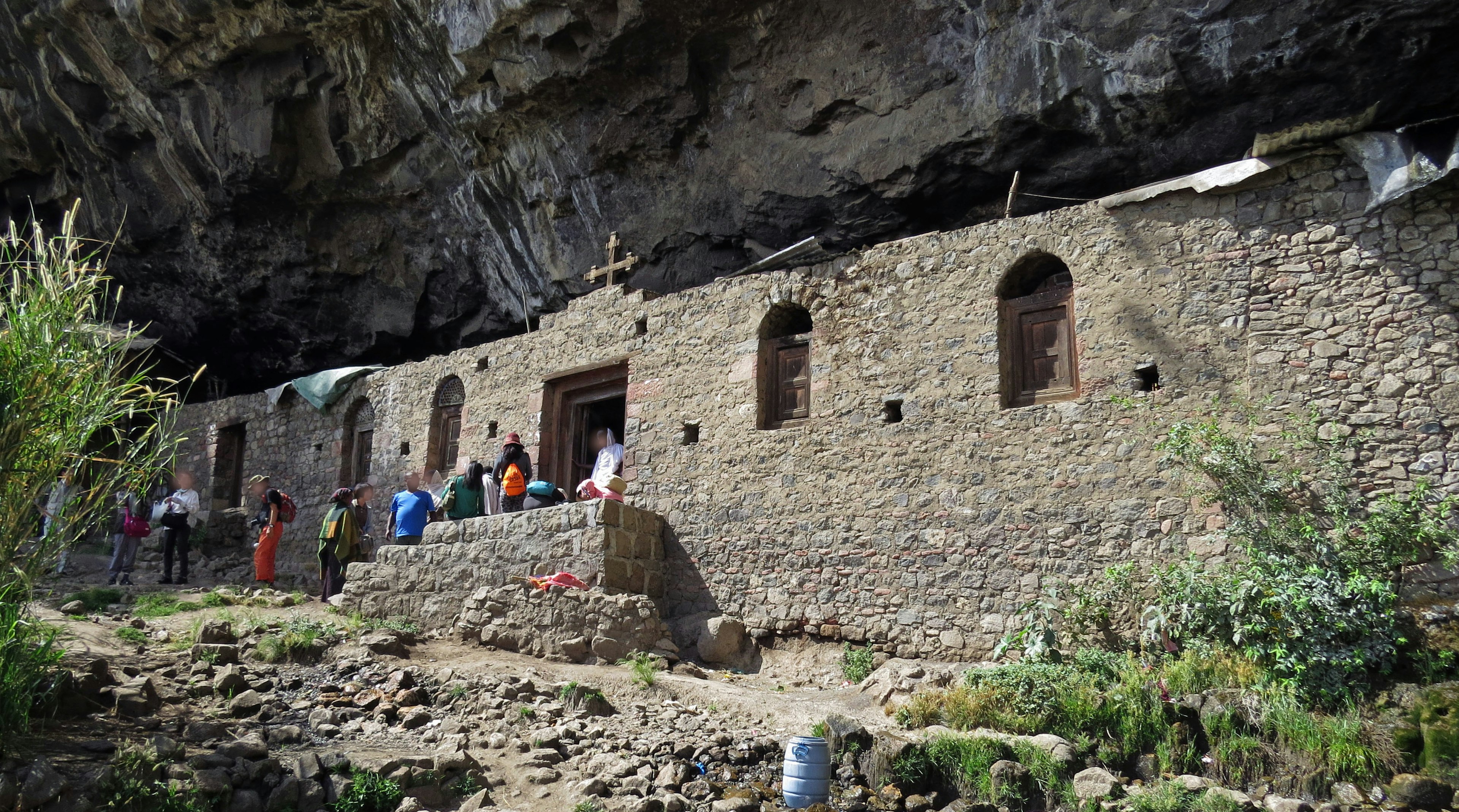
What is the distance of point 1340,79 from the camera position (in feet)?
33.5

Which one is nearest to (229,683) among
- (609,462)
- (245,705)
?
(245,705)

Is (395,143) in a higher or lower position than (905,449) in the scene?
higher

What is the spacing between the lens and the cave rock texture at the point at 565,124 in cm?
1065

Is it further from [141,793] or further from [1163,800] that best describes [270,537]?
[1163,800]

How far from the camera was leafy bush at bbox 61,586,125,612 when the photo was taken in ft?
35.3

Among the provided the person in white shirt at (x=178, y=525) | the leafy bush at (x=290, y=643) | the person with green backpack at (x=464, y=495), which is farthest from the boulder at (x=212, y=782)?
the person in white shirt at (x=178, y=525)

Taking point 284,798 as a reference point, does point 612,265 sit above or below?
above

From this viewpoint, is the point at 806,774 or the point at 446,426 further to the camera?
the point at 446,426

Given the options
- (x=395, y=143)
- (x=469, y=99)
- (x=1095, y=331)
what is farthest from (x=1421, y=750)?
(x=395, y=143)

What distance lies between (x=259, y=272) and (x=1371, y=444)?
17343mm

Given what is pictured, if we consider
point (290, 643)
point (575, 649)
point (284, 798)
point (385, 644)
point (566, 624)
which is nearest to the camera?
point (284, 798)

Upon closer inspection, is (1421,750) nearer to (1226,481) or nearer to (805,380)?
(1226,481)

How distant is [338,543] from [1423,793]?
410 inches

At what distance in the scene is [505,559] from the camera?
1084 cm
